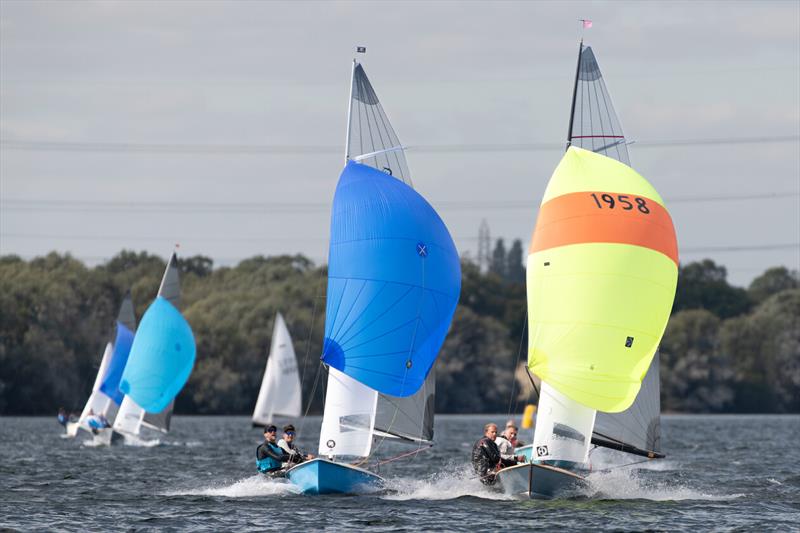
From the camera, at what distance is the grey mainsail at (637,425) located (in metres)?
35.7

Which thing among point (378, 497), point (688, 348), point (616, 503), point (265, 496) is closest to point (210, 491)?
point (265, 496)

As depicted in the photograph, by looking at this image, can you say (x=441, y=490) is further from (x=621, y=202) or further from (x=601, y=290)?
(x=621, y=202)

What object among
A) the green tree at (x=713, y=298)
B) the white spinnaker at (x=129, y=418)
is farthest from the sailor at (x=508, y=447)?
the green tree at (x=713, y=298)

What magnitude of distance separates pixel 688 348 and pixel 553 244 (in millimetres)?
88255

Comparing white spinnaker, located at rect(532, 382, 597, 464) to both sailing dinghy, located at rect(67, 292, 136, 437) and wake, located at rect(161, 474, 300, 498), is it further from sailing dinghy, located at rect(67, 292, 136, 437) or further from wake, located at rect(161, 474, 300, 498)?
sailing dinghy, located at rect(67, 292, 136, 437)

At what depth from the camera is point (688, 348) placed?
119875 millimetres

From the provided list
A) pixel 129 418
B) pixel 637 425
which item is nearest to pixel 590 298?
pixel 637 425

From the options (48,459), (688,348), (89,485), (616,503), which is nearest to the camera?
(616,503)

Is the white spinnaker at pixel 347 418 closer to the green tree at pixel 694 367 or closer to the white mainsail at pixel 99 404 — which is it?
the white mainsail at pixel 99 404

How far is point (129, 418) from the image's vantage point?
2398 inches

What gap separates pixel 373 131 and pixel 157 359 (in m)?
25.9

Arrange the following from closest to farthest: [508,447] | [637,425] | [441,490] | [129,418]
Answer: [508,447] → [441,490] → [637,425] → [129,418]

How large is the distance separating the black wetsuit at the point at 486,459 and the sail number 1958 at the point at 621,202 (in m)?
5.64

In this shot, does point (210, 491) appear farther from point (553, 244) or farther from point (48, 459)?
point (48, 459)
